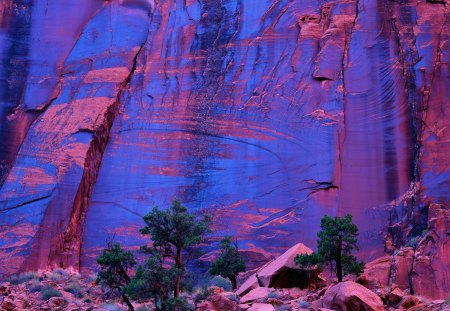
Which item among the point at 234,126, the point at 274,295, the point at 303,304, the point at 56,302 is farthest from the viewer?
the point at 234,126

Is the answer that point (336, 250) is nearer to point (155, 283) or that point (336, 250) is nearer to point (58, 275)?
point (155, 283)

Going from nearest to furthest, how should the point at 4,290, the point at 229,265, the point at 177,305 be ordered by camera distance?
1. the point at 177,305
2. the point at 4,290
3. the point at 229,265

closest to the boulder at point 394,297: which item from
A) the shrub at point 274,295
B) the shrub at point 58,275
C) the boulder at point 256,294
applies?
the shrub at point 274,295

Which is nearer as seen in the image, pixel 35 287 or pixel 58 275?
pixel 35 287

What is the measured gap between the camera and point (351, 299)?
35.5 ft

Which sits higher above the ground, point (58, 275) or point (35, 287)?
point (58, 275)

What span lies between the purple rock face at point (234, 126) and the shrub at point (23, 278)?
0.63 metres

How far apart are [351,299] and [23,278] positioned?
34.9 ft

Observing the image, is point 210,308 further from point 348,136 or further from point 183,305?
point 348,136

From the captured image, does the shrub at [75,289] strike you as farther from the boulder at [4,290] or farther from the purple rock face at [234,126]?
the purple rock face at [234,126]

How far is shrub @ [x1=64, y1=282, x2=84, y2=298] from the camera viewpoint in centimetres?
1569

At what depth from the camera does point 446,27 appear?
20.2 m

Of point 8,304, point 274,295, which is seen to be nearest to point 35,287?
point 8,304

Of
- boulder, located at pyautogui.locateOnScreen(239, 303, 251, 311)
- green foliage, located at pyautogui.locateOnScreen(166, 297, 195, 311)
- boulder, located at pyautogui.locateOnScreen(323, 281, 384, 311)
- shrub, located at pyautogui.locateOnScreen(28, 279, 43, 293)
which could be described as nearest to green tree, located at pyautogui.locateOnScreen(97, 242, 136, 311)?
green foliage, located at pyautogui.locateOnScreen(166, 297, 195, 311)
